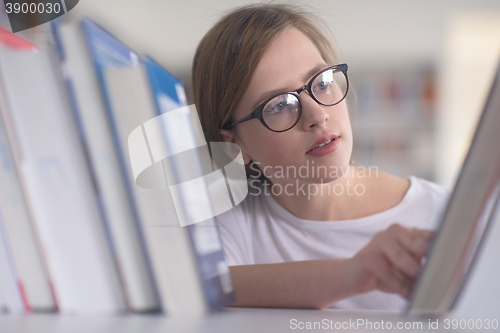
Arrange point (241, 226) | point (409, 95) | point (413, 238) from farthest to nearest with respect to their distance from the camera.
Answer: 1. point (409, 95)
2. point (241, 226)
3. point (413, 238)

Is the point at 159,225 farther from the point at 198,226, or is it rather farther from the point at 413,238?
the point at 413,238

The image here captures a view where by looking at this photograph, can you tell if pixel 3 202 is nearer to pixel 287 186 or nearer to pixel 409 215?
pixel 287 186

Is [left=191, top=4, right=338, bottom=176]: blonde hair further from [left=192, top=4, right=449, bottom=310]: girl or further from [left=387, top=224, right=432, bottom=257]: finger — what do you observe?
[left=387, top=224, right=432, bottom=257]: finger

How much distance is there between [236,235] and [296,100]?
17 cm

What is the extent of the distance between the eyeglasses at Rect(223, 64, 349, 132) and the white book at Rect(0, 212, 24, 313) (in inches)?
10.6

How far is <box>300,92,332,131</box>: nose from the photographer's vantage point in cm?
34

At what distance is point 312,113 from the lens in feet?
1.13

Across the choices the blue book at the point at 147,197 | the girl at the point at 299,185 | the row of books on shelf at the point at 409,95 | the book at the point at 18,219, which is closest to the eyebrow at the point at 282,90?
the girl at the point at 299,185

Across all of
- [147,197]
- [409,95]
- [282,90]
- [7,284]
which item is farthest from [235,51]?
[409,95]

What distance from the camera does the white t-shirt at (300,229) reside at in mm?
379

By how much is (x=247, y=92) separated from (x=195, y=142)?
0.07 meters

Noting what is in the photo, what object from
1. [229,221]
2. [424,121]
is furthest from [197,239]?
[424,121]

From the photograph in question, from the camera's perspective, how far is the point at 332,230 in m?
0.40

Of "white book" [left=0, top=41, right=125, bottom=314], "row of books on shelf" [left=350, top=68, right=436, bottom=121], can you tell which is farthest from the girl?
"row of books on shelf" [left=350, top=68, right=436, bottom=121]
